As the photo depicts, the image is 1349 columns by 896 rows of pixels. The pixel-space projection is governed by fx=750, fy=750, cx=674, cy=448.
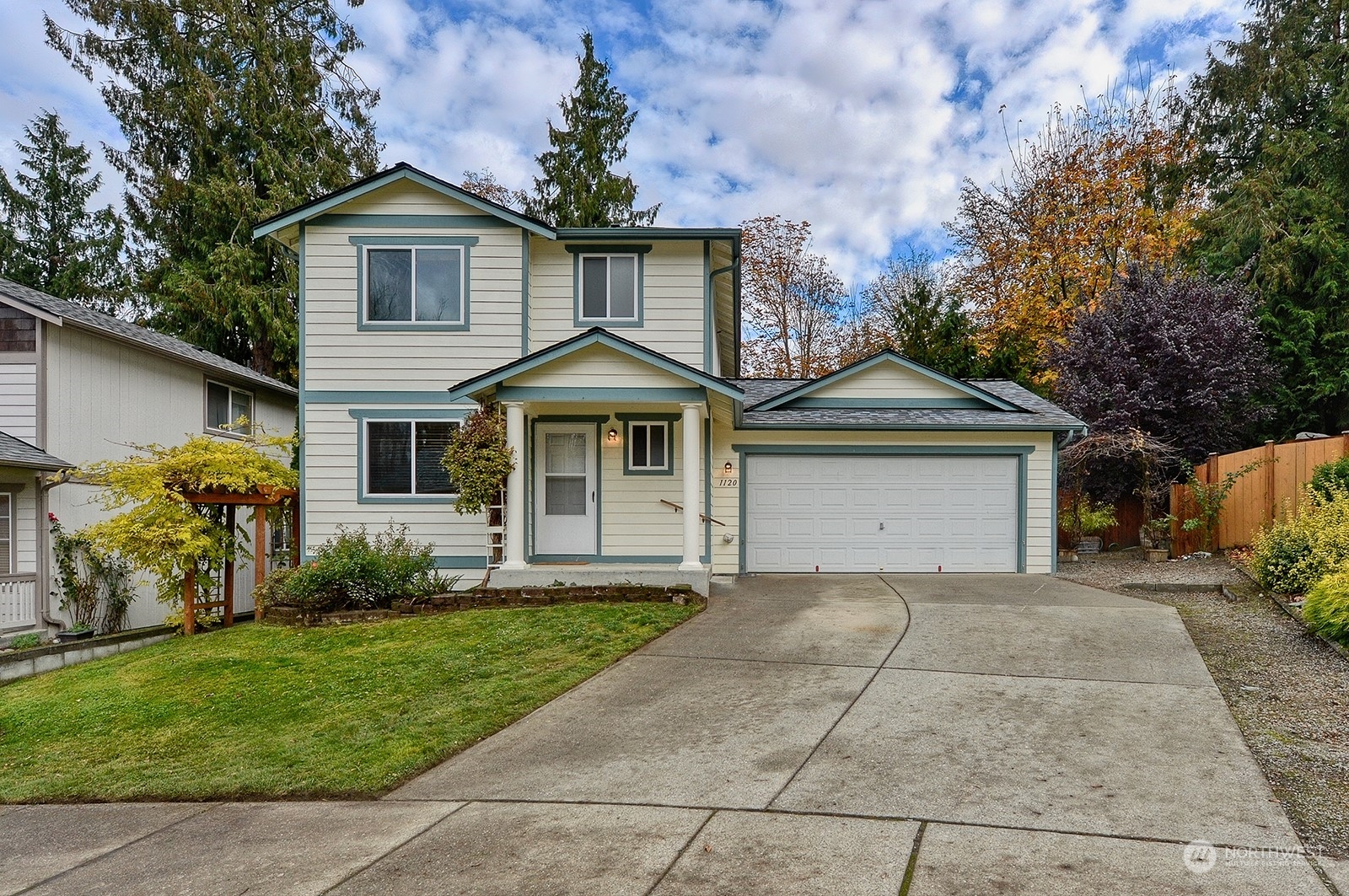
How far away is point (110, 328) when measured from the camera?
13.1 meters

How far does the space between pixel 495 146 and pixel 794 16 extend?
17.4 metres

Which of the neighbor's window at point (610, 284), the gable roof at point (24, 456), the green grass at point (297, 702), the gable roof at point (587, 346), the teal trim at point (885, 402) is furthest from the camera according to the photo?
the teal trim at point (885, 402)

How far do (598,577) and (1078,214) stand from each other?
1895cm

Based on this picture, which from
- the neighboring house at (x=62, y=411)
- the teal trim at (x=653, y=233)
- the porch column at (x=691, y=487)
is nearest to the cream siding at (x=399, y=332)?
the teal trim at (x=653, y=233)

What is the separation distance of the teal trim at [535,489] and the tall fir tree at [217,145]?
45.8ft

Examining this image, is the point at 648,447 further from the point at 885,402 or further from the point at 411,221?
the point at 411,221

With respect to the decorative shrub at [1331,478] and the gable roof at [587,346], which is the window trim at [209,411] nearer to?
the gable roof at [587,346]

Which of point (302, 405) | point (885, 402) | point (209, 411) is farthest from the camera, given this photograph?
point (209, 411)

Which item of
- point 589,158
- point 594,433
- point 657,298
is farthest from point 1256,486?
point 589,158

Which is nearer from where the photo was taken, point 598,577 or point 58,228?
point 598,577

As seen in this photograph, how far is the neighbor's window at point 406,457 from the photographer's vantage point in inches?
462

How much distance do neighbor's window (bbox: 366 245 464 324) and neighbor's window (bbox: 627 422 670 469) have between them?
334cm

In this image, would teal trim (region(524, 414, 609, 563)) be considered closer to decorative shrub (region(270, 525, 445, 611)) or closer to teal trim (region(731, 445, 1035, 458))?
decorative shrub (region(270, 525, 445, 611))

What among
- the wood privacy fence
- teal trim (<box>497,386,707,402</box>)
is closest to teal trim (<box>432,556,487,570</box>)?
teal trim (<box>497,386,707,402</box>)
